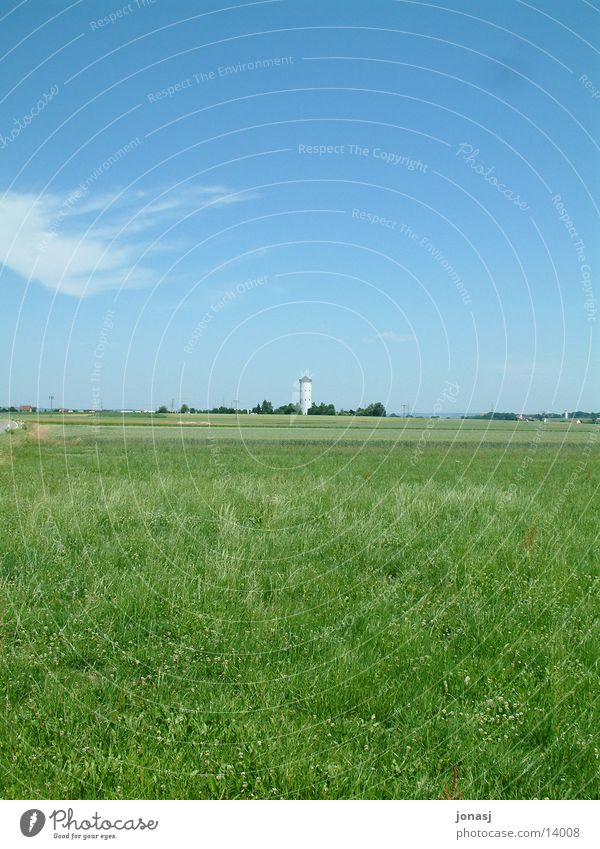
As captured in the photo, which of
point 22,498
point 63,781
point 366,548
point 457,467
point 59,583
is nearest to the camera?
point 63,781

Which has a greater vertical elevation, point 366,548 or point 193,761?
point 366,548

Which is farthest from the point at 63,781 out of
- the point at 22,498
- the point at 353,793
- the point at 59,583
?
the point at 22,498

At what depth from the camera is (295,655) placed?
17.5ft

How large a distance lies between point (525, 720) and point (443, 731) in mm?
567

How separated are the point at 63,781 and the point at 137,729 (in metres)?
0.56

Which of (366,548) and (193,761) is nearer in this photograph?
(193,761)

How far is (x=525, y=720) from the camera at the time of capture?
461 centimetres

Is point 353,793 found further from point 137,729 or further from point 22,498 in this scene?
point 22,498

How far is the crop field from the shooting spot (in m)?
4.07

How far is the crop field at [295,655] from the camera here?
4.07 m
